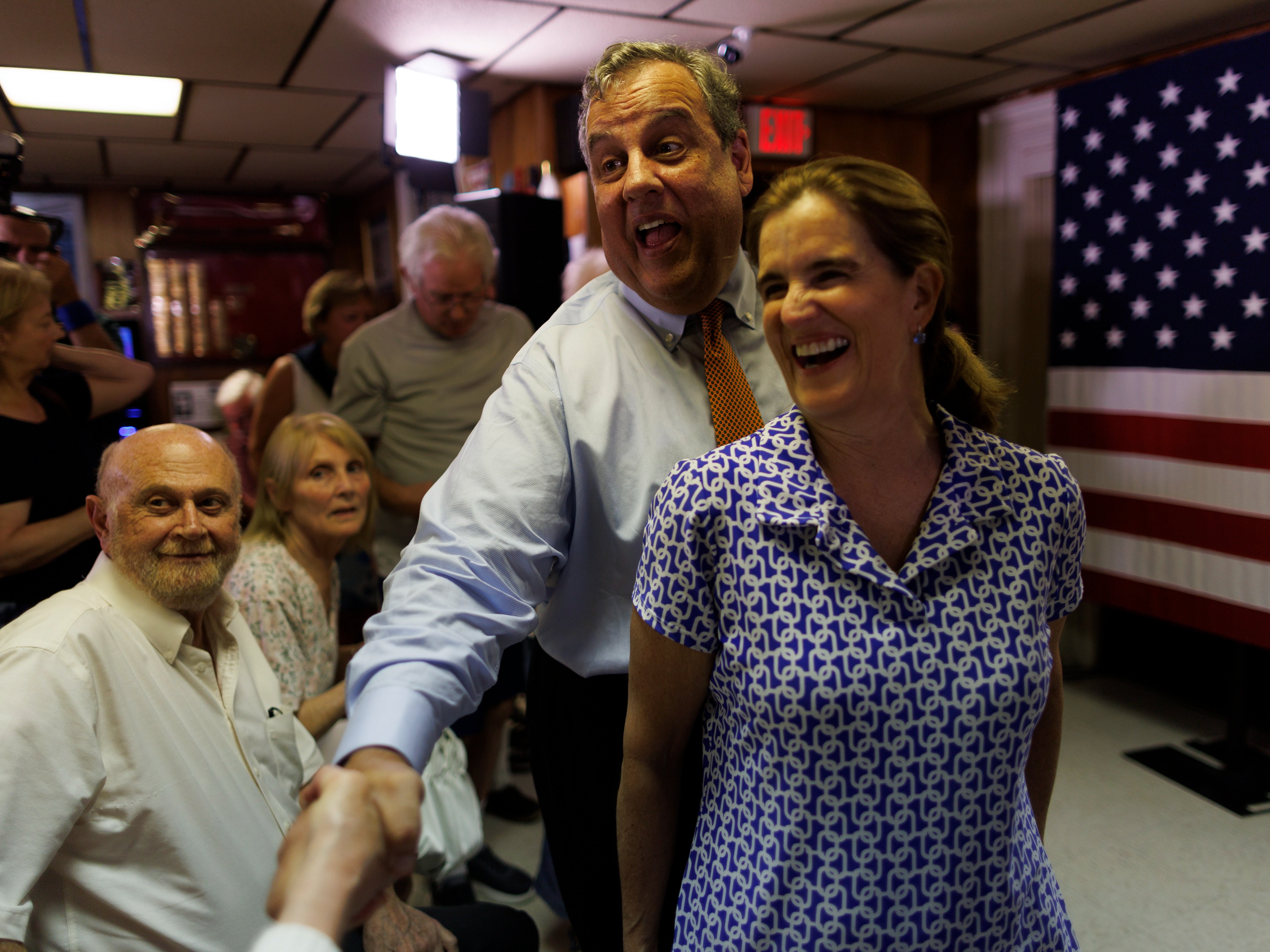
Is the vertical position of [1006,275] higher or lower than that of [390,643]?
higher

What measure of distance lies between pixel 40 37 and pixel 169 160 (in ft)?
9.25

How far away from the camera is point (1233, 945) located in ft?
7.82

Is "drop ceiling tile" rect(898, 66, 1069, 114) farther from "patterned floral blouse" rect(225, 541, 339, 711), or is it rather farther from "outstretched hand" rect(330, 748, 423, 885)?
"outstretched hand" rect(330, 748, 423, 885)

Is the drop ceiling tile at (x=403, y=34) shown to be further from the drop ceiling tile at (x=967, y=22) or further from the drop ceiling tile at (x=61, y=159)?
the drop ceiling tile at (x=61, y=159)

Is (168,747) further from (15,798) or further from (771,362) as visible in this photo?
(771,362)

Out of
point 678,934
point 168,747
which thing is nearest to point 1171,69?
point 678,934

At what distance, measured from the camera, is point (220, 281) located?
7.26 m

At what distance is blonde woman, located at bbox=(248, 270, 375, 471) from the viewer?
3.29m

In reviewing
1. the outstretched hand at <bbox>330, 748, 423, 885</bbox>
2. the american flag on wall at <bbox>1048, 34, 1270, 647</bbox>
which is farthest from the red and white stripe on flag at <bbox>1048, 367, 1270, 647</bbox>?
the outstretched hand at <bbox>330, 748, 423, 885</bbox>

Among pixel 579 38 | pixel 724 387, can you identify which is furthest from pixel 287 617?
pixel 579 38

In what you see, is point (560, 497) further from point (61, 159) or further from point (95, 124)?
point (61, 159)

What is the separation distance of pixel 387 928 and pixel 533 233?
2.75 m

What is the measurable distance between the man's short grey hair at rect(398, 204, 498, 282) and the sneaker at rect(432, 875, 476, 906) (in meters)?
1.82

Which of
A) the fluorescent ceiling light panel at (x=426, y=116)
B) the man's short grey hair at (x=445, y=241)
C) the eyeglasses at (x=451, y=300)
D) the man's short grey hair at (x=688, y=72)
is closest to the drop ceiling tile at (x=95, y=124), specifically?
the fluorescent ceiling light panel at (x=426, y=116)
